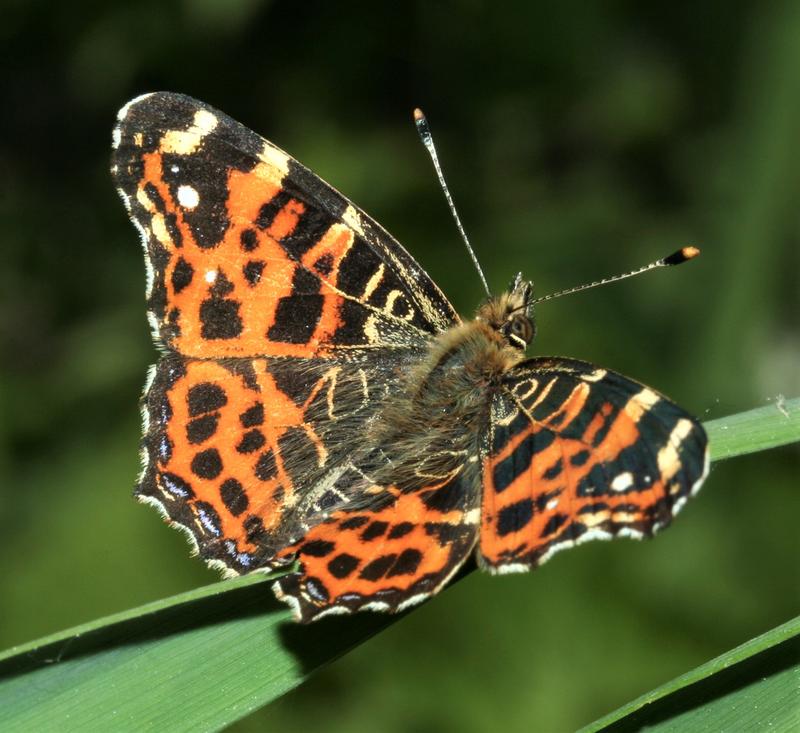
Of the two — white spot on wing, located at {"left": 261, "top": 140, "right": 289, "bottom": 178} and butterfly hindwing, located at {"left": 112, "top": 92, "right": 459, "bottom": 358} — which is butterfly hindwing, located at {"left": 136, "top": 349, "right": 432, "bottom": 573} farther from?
white spot on wing, located at {"left": 261, "top": 140, "right": 289, "bottom": 178}

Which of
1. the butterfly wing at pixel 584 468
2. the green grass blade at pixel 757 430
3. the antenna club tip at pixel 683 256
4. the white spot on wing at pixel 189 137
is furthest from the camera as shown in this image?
the white spot on wing at pixel 189 137

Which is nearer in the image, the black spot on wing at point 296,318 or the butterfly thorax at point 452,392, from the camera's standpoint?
the butterfly thorax at point 452,392

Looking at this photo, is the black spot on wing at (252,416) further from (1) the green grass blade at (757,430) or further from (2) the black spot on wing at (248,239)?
(1) the green grass blade at (757,430)

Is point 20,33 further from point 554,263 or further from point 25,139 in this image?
point 554,263

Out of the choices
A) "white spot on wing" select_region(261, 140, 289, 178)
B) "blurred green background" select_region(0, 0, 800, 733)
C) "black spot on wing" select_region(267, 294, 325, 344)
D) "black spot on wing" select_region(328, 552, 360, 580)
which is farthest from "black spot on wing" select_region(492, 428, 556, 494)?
"blurred green background" select_region(0, 0, 800, 733)

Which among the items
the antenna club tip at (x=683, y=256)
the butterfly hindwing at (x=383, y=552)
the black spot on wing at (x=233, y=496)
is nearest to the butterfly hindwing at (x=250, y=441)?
the black spot on wing at (x=233, y=496)
